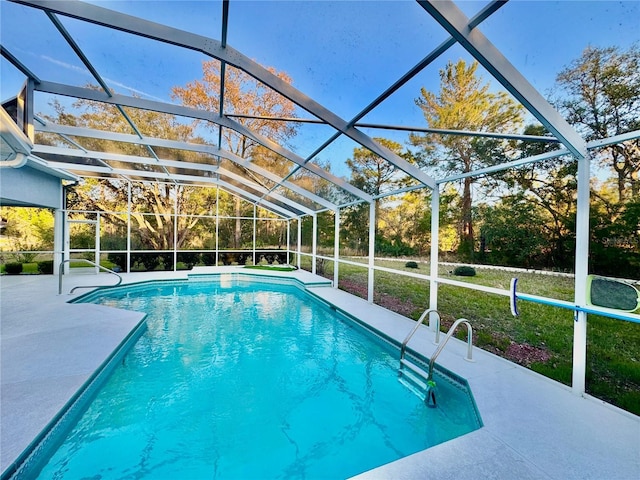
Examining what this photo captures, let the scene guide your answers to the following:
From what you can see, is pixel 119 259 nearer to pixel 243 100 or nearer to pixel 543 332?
pixel 243 100

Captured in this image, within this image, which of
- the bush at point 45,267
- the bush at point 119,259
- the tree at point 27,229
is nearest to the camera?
the tree at point 27,229

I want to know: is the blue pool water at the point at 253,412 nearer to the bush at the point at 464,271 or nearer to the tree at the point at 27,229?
the bush at the point at 464,271

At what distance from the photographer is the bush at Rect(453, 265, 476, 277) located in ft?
18.2

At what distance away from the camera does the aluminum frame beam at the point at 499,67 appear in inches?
94.9

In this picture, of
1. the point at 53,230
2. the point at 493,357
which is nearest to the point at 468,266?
the point at 493,357

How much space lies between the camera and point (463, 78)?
11.1 ft

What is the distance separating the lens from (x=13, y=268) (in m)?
10.5

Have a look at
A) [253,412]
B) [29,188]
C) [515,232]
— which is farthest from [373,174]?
[29,188]

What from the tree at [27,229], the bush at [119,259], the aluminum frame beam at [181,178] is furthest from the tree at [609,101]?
the tree at [27,229]

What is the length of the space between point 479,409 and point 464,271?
10.6 ft

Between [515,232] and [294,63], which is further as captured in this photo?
[515,232]

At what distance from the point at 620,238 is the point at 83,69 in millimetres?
7430

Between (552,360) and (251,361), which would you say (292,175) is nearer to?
(251,361)

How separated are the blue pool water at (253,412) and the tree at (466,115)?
3318 millimetres
